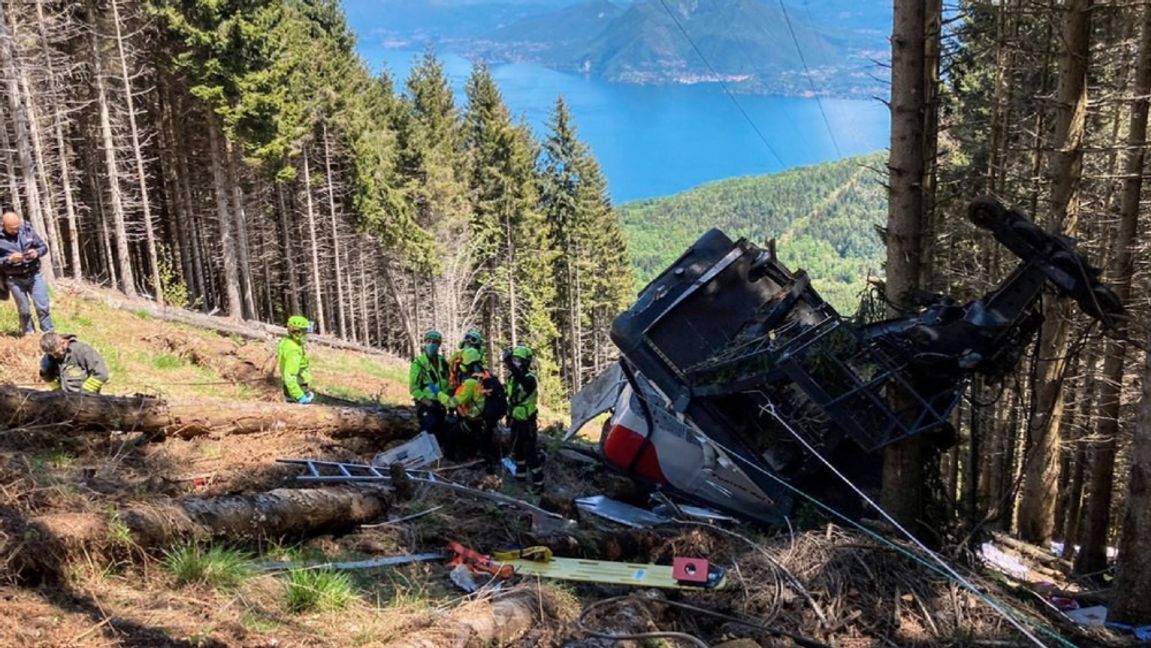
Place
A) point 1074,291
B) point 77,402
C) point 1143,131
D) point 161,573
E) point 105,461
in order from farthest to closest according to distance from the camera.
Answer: point 1143,131 → point 77,402 → point 105,461 → point 1074,291 → point 161,573

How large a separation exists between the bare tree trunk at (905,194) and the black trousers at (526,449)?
426 cm

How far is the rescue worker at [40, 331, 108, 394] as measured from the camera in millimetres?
8734

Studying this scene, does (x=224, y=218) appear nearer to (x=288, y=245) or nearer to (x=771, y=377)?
(x=288, y=245)

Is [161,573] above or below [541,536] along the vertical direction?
above

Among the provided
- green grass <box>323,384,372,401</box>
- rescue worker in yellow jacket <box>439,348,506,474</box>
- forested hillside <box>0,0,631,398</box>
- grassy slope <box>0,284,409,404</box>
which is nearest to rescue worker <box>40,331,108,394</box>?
grassy slope <box>0,284,409,404</box>

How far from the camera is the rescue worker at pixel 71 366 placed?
873 centimetres

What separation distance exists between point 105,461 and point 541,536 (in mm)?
4063

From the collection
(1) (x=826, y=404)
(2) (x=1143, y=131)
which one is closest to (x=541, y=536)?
(1) (x=826, y=404)

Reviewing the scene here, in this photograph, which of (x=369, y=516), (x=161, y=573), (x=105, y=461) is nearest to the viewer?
(x=161, y=573)

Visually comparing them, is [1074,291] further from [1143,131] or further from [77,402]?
[77,402]

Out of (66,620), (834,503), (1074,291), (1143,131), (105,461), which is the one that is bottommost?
(834,503)

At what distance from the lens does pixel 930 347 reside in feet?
21.8

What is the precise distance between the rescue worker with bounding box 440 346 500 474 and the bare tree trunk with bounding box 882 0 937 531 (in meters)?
4.85

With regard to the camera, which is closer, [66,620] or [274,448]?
[66,620]
